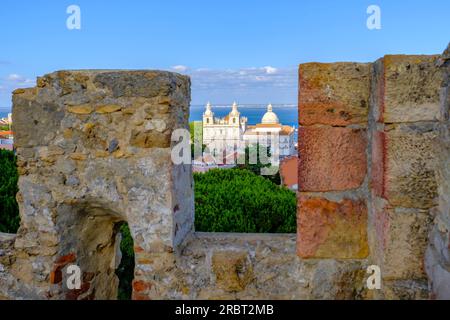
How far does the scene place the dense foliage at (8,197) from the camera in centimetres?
480

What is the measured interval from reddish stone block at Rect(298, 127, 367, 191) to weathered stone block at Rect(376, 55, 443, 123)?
0.25 m

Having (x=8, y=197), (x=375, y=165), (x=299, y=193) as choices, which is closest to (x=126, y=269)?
(x=8, y=197)

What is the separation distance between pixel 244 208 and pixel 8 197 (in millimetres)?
2707

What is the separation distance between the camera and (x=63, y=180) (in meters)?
2.58

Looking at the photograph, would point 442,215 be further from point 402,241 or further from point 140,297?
point 140,297

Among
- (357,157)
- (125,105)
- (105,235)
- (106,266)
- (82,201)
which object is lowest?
(106,266)

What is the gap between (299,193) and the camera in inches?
98.1

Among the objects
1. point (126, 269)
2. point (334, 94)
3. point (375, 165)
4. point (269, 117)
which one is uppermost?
point (334, 94)

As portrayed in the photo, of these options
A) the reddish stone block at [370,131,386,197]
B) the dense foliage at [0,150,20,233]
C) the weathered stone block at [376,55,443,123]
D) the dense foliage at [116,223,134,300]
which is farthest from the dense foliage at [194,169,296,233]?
the weathered stone block at [376,55,443,123]

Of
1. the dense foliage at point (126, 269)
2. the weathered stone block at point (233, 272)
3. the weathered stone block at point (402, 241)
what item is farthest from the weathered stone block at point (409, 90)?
the dense foliage at point (126, 269)

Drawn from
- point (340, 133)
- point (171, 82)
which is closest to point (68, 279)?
point (171, 82)

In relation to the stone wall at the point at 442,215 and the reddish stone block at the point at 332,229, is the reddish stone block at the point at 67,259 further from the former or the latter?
the stone wall at the point at 442,215
